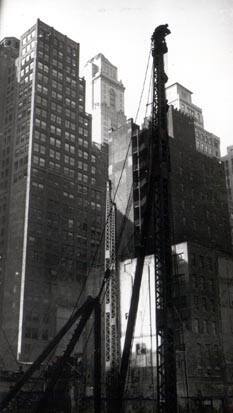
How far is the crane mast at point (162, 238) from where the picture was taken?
26.5m

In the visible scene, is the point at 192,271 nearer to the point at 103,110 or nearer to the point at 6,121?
the point at 6,121

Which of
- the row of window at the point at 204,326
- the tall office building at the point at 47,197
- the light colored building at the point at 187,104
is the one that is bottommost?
the row of window at the point at 204,326

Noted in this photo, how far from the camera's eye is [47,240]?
11412 cm

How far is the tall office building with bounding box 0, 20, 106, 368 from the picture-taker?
346 feet

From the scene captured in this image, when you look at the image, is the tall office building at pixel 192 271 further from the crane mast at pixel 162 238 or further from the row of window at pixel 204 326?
the crane mast at pixel 162 238

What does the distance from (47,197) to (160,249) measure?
9107 cm

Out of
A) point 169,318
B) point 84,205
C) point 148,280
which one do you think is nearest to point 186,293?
point 148,280

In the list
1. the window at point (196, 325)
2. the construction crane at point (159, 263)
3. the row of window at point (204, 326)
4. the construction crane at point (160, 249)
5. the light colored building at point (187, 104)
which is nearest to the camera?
the construction crane at point (160, 249)

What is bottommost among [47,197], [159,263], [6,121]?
[159,263]

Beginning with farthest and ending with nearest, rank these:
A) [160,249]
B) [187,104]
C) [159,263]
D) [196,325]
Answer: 1. [187,104]
2. [196,325]
3. [160,249]
4. [159,263]

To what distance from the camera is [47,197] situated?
387 feet

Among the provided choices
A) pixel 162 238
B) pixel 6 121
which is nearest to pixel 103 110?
pixel 6 121

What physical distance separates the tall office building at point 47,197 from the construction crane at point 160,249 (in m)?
73.6

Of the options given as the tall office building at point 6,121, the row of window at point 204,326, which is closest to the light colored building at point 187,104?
the tall office building at point 6,121
